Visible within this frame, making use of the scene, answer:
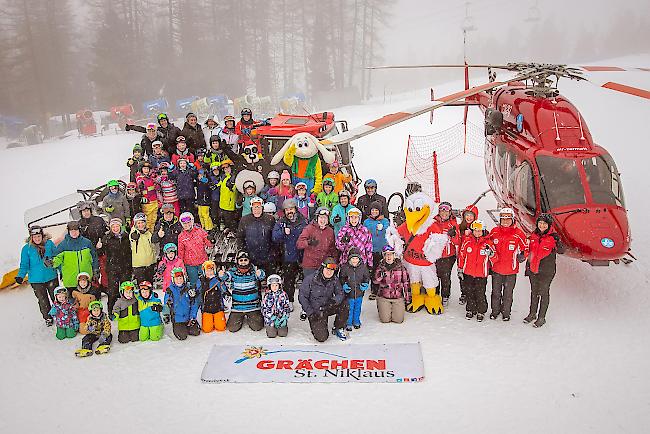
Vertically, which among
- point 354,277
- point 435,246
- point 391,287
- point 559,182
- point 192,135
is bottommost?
point 391,287

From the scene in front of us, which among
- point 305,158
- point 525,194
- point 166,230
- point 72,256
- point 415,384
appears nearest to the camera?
point 415,384

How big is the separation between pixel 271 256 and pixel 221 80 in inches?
945

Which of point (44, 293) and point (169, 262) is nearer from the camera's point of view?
point (169, 262)

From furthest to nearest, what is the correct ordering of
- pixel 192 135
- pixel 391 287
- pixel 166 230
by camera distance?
pixel 192 135, pixel 166 230, pixel 391 287

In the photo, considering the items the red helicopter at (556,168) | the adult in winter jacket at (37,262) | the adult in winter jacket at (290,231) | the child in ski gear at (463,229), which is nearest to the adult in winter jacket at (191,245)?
the adult in winter jacket at (290,231)

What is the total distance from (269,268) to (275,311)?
84 cm

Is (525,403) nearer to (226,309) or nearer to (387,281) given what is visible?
(387,281)

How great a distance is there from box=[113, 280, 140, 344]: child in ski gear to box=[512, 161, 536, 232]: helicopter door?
554cm

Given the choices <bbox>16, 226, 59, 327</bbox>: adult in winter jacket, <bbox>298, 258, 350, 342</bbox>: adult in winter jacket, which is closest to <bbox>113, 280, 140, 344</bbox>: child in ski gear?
<bbox>16, 226, 59, 327</bbox>: adult in winter jacket

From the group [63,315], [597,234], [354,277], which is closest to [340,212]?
[354,277]

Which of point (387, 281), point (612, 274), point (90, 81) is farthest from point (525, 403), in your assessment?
point (90, 81)

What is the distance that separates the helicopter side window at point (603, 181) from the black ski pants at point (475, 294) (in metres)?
2.00

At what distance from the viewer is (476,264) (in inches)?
244

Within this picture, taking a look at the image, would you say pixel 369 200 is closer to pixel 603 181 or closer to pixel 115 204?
pixel 603 181
